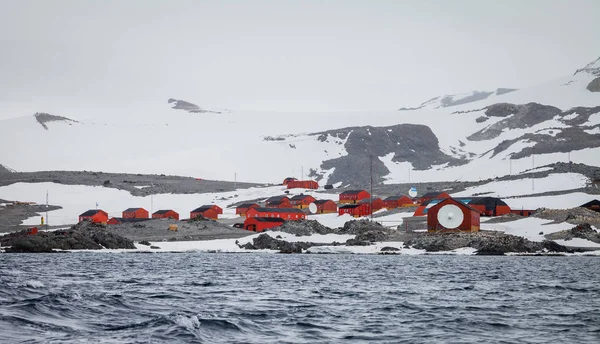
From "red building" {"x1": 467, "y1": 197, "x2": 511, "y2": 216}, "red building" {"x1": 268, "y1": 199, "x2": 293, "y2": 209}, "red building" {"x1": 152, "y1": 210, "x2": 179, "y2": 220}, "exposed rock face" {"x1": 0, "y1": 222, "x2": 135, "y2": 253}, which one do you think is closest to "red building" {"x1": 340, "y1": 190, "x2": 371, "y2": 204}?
"red building" {"x1": 268, "y1": 199, "x2": 293, "y2": 209}

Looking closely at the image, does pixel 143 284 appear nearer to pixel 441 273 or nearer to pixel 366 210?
pixel 441 273

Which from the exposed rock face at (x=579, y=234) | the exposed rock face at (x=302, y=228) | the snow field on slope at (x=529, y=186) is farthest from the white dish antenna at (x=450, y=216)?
the snow field on slope at (x=529, y=186)

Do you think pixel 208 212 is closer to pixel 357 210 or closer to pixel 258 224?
pixel 258 224

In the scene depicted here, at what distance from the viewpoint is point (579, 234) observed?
86500mm

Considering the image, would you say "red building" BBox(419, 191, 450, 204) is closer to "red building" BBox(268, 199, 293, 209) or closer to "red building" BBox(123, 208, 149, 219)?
"red building" BBox(268, 199, 293, 209)

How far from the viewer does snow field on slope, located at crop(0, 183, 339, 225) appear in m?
149

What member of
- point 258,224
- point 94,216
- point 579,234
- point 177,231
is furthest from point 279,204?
point 579,234

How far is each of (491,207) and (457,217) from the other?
24.7 meters

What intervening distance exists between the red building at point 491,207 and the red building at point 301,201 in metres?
43.3

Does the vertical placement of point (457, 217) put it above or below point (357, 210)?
below

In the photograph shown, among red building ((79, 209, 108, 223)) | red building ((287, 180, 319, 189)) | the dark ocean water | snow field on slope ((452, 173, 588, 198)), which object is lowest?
the dark ocean water

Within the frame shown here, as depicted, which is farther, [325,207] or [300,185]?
[300,185]

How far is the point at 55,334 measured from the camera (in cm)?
2091

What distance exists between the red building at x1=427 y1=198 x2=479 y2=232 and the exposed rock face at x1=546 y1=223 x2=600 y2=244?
29.5 ft
